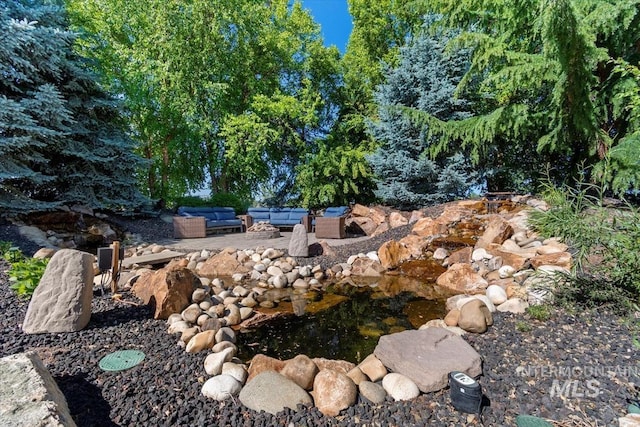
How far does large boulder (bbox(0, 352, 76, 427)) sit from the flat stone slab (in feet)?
13.0

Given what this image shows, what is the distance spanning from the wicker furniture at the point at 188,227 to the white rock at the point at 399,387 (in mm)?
7380

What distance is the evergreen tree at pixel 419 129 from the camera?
1007 cm

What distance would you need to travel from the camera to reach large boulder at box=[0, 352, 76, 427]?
1.49 meters

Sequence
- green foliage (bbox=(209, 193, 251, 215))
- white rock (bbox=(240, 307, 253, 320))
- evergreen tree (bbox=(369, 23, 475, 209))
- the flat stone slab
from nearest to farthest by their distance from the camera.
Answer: white rock (bbox=(240, 307, 253, 320)) → the flat stone slab → evergreen tree (bbox=(369, 23, 475, 209)) → green foliage (bbox=(209, 193, 251, 215))

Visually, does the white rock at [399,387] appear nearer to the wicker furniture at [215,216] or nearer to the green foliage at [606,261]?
the green foliage at [606,261]

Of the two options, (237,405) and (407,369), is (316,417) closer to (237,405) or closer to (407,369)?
(237,405)

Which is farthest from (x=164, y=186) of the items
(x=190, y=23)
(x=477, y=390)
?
(x=477, y=390)

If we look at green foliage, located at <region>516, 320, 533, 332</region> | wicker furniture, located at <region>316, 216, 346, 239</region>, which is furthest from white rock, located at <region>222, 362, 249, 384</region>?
wicker furniture, located at <region>316, 216, 346, 239</region>

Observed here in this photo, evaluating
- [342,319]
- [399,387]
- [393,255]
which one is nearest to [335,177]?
[393,255]

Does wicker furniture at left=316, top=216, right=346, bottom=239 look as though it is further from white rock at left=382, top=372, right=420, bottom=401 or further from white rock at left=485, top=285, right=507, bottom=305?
white rock at left=382, top=372, right=420, bottom=401

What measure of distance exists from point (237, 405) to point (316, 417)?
0.53 m

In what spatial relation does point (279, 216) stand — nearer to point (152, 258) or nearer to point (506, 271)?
point (152, 258)

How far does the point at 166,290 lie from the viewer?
11.8ft

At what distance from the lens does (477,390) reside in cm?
197
